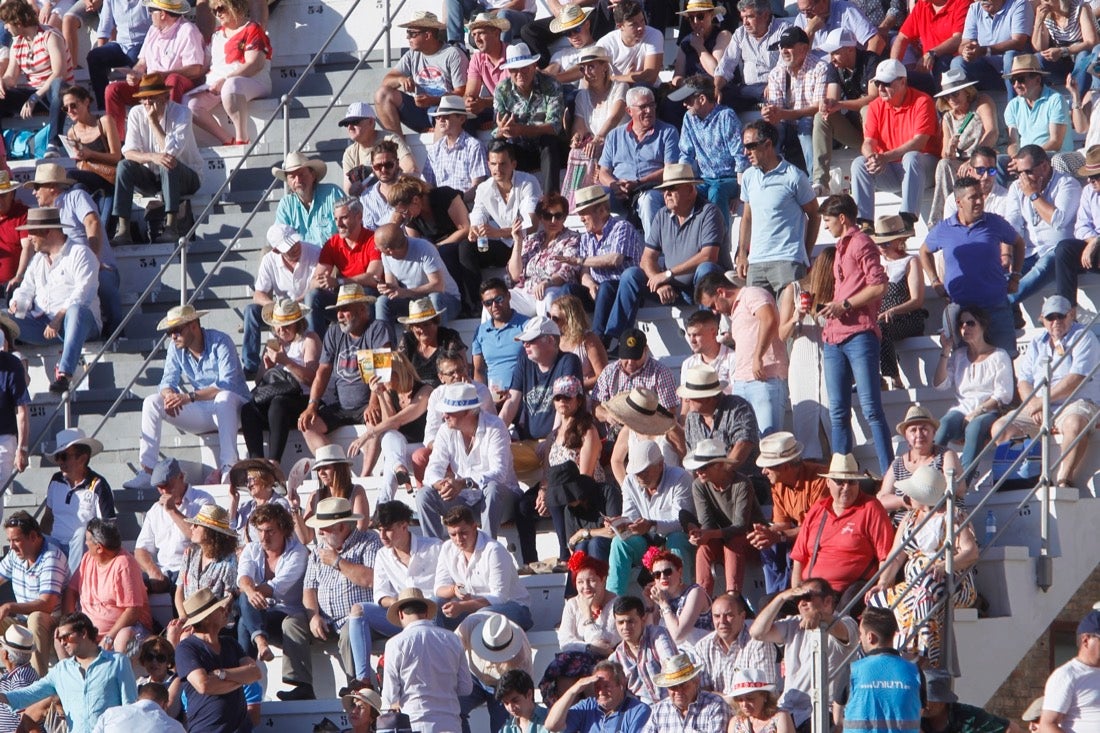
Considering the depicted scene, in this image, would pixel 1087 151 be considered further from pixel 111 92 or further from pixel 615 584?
pixel 111 92

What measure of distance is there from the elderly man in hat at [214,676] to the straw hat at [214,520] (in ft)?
3.67

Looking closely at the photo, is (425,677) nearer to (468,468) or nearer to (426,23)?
(468,468)

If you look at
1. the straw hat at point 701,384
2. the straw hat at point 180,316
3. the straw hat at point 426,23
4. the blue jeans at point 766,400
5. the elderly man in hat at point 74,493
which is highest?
the straw hat at point 426,23

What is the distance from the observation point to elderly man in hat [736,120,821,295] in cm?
1499

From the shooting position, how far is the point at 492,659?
12.8 metres

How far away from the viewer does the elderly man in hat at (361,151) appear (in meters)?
17.0

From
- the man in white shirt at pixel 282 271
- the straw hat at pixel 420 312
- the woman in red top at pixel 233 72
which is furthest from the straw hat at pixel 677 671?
the woman in red top at pixel 233 72

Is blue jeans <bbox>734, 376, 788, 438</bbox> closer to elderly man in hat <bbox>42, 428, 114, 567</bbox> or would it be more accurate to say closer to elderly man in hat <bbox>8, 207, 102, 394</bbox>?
elderly man in hat <bbox>42, 428, 114, 567</bbox>

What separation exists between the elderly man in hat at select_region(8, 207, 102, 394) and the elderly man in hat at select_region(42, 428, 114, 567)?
3.44 feet

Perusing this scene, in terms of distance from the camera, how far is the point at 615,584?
42.9ft

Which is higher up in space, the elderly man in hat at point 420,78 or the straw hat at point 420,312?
the elderly man in hat at point 420,78

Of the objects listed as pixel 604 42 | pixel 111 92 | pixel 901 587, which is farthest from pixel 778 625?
pixel 111 92

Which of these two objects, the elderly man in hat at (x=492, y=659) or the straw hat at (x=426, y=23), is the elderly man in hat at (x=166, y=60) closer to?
the straw hat at (x=426, y=23)

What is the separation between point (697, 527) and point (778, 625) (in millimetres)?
1118
